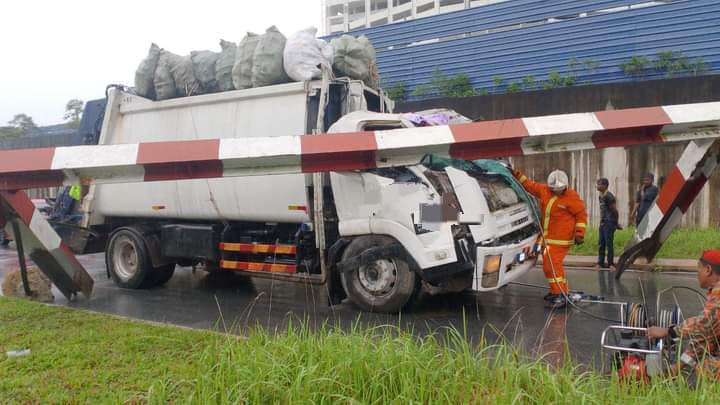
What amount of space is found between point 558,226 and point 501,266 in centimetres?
112

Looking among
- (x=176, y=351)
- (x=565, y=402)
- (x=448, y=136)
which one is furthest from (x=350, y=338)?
(x=448, y=136)

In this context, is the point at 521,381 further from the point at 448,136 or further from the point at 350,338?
the point at 448,136

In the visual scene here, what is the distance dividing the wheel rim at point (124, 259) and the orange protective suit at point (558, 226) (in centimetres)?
529

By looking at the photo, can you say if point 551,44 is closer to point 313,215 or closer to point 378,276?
point 313,215

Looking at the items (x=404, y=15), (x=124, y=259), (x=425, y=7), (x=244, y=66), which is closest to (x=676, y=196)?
(x=244, y=66)

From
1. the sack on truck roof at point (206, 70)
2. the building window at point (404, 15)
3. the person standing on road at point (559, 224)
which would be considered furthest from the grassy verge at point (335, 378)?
the building window at point (404, 15)

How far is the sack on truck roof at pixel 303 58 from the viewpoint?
22.1 feet

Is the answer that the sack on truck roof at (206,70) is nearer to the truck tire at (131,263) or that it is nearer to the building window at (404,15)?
the truck tire at (131,263)

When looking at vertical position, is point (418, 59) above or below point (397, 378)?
above

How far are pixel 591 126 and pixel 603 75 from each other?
1225 cm

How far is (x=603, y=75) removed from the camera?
52.6ft

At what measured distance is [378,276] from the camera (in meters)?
6.06

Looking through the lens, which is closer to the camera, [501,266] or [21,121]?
[501,266]

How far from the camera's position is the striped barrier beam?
5129 millimetres
